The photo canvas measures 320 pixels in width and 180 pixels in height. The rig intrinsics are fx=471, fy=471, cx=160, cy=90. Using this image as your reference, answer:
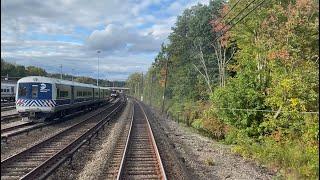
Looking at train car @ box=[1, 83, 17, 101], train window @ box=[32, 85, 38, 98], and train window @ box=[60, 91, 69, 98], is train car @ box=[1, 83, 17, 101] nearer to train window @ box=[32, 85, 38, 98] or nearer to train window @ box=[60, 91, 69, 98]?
train window @ box=[60, 91, 69, 98]

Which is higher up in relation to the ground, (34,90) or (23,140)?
(34,90)

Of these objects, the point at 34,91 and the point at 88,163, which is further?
the point at 34,91

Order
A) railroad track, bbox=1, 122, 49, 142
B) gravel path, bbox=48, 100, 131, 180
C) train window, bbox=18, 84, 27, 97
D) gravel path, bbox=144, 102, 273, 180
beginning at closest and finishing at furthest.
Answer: gravel path, bbox=48, 100, 131, 180
gravel path, bbox=144, 102, 273, 180
railroad track, bbox=1, 122, 49, 142
train window, bbox=18, 84, 27, 97

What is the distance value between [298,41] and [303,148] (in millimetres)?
5519

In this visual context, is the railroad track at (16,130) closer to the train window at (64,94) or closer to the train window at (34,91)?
the train window at (34,91)

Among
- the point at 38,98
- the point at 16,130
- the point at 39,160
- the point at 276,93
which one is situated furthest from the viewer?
the point at 38,98

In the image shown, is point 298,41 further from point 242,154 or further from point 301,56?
point 242,154

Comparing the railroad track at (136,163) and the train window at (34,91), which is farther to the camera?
the train window at (34,91)

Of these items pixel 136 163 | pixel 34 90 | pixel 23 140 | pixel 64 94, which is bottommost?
pixel 136 163

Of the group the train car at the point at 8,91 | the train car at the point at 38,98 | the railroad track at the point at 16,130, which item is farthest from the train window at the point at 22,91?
the train car at the point at 8,91

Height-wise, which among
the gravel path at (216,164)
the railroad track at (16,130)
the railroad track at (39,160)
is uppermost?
the railroad track at (16,130)

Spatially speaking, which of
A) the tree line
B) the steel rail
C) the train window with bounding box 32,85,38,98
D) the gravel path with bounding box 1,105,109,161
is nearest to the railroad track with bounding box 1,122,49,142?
the gravel path with bounding box 1,105,109,161

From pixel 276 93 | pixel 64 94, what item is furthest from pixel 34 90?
pixel 276 93

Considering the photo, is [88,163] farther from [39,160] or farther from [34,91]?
[34,91]
